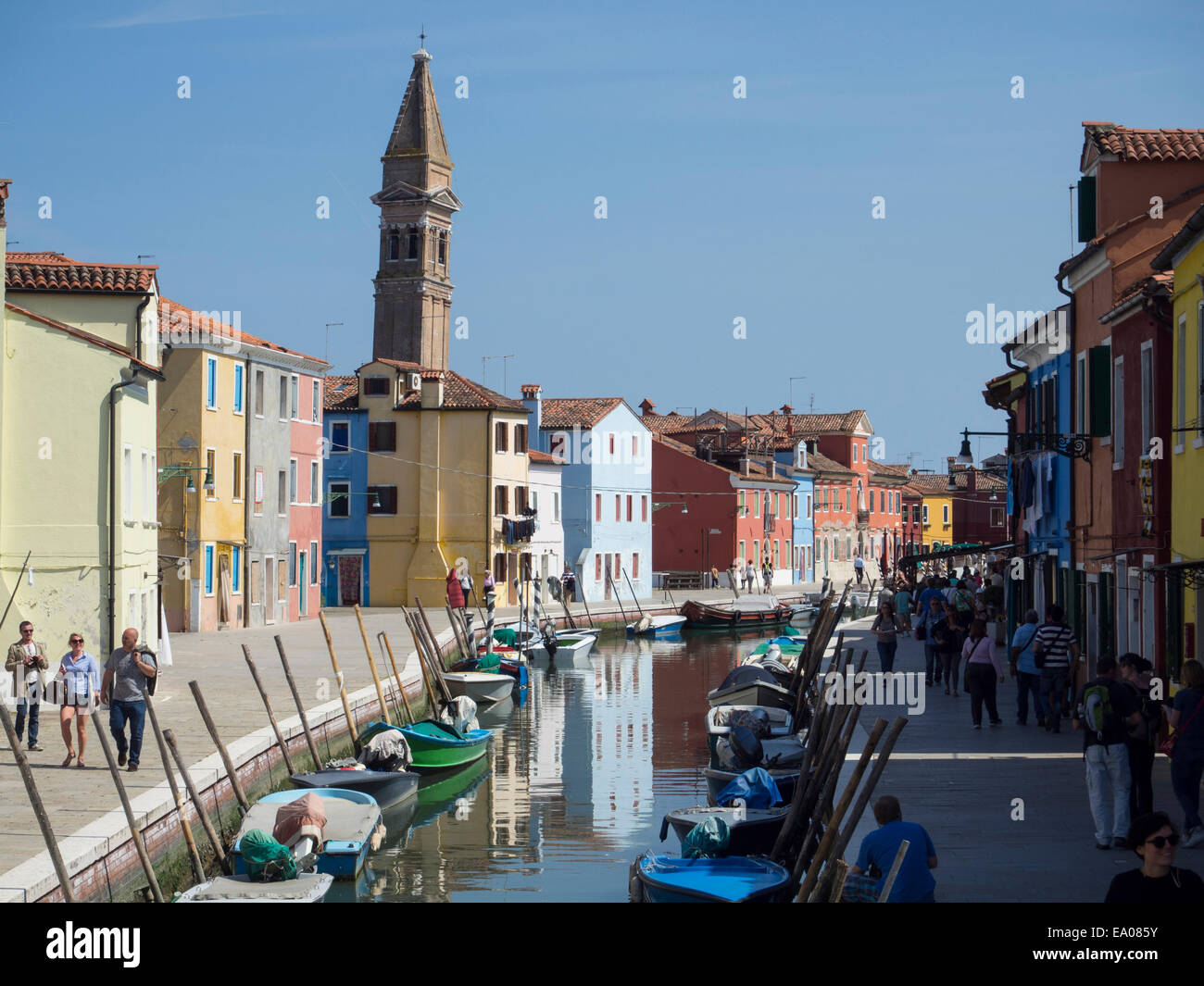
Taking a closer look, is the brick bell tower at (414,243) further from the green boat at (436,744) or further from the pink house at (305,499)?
the green boat at (436,744)

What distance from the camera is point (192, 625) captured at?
132ft

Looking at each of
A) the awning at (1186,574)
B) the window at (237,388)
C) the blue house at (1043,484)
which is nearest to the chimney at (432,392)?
the window at (237,388)

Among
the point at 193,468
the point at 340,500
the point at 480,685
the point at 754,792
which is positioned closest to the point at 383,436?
the point at 340,500

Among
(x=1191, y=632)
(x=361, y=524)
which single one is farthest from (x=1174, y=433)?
(x=361, y=524)

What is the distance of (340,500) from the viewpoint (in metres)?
55.7

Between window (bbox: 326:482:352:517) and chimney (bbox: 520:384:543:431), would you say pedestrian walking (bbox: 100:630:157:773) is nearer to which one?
window (bbox: 326:482:352:517)

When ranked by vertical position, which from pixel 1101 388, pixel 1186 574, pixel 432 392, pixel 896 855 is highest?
pixel 432 392

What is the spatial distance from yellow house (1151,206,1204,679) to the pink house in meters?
33.0

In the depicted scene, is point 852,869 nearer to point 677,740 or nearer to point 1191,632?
point 1191,632

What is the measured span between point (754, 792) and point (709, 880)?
12.6 feet

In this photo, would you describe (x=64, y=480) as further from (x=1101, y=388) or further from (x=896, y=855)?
(x=896, y=855)

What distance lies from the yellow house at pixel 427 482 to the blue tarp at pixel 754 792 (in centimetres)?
3747

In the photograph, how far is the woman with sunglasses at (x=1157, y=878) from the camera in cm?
773

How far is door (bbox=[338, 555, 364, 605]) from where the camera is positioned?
55.3 metres
